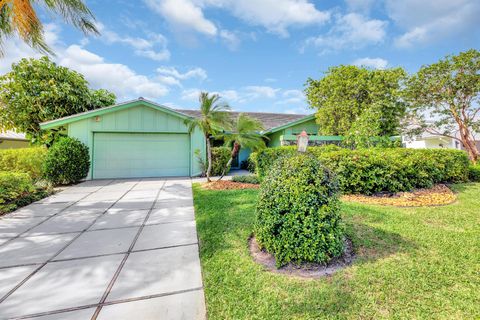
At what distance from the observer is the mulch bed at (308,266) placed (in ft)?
7.28

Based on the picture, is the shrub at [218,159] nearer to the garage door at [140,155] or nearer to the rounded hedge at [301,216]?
the garage door at [140,155]

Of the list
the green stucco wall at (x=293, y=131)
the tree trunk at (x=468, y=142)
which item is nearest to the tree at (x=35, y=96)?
the green stucco wall at (x=293, y=131)

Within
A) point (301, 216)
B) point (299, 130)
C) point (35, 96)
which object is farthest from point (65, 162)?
point (299, 130)

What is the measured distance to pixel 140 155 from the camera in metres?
9.52

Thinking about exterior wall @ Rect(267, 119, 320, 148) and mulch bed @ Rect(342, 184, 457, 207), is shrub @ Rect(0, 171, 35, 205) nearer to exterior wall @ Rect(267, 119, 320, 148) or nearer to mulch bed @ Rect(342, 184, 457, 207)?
mulch bed @ Rect(342, 184, 457, 207)

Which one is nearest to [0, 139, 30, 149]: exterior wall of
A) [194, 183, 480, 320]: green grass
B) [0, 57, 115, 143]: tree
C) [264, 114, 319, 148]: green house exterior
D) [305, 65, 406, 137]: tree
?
[0, 57, 115, 143]: tree

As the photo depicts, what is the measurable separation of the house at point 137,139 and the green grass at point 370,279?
→ 621cm

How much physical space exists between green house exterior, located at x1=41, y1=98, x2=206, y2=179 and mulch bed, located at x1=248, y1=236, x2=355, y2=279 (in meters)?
7.82

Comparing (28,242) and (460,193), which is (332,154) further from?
(28,242)

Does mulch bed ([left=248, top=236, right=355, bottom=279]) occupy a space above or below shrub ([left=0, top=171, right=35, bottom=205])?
below

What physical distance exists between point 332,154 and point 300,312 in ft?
15.6

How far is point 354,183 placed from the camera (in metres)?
5.41

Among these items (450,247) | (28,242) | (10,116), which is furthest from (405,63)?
(10,116)

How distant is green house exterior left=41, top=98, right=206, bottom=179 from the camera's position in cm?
891
